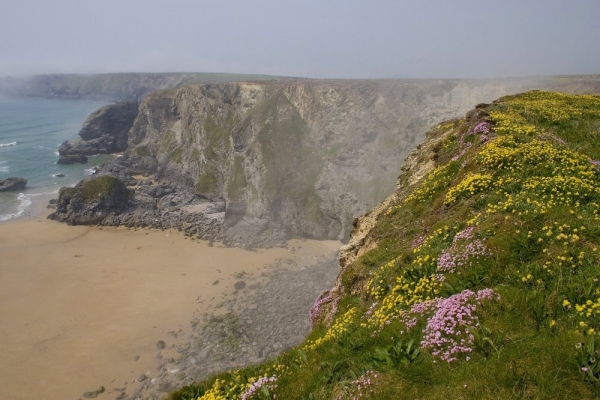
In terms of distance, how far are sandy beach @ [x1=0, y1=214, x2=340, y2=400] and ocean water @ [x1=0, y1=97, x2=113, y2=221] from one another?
19.9m

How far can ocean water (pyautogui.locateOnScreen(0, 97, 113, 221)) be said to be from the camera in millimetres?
83375

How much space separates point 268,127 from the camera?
3142 inches

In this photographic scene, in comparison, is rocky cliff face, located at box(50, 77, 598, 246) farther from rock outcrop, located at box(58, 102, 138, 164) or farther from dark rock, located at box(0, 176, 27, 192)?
rock outcrop, located at box(58, 102, 138, 164)

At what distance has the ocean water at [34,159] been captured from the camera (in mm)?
83375

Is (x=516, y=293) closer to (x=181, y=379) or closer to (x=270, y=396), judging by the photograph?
(x=270, y=396)

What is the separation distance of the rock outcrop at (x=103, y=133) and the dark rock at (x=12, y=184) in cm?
2538

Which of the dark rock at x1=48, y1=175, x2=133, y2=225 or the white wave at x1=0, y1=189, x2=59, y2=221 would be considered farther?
the white wave at x1=0, y1=189, x2=59, y2=221

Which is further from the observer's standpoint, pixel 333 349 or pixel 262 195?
pixel 262 195

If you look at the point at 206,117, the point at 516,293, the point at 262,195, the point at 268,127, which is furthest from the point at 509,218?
the point at 206,117

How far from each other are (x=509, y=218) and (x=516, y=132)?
9.22 metres

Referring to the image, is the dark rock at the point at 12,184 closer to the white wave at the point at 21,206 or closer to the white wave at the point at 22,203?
the white wave at the point at 22,203

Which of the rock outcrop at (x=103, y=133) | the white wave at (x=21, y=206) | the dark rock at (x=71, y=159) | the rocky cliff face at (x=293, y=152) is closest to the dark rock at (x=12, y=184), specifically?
the white wave at (x=21, y=206)

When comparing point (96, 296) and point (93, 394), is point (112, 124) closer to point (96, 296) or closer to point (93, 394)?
point (96, 296)

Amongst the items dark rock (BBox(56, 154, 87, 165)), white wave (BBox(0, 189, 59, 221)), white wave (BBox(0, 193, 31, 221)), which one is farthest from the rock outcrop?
white wave (BBox(0, 193, 31, 221))
